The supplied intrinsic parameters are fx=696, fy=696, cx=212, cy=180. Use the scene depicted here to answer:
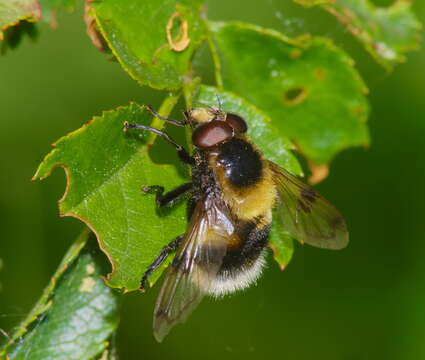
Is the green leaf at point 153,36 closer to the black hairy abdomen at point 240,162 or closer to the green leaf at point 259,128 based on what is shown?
the green leaf at point 259,128

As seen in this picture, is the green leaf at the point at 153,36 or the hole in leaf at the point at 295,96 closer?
the green leaf at the point at 153,36

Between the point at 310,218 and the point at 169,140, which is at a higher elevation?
the point at 169,140

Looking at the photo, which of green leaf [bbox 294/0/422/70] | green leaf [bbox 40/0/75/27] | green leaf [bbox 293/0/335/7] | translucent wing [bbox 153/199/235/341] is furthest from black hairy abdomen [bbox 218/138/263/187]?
green leaf [bbox 294/0/422/70]

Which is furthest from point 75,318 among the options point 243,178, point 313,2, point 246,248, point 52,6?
point 313,2

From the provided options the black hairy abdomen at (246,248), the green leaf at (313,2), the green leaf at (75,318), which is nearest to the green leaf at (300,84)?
the green leaf at (313,2)

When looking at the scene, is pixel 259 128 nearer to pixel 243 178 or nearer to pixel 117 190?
pixel 243 178
